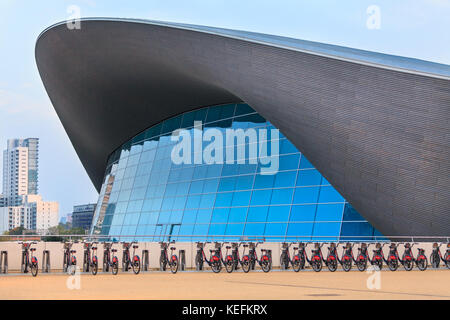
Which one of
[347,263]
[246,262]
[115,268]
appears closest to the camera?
[115,268]

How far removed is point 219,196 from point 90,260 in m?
17.0

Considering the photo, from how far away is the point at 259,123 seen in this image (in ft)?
113

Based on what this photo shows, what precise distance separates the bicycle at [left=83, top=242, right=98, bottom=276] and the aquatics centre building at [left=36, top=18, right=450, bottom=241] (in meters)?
5.92

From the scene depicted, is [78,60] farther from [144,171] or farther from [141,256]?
[141,256]

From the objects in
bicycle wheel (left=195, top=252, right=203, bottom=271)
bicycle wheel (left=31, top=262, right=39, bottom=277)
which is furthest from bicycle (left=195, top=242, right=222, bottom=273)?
bicycle wheel (left=31, top=262, right=39, bottom=277)

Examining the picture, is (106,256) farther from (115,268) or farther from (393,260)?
(393,260)

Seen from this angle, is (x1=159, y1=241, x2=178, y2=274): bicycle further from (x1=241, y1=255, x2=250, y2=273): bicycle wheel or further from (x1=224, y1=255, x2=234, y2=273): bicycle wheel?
(x1=241, y1=255, x2=250, y2=273): bicycle wheel

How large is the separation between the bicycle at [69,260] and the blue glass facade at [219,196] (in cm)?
655

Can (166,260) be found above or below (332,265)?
above

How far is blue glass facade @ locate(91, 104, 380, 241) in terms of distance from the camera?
98.6 ft

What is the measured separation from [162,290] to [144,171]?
3070cm

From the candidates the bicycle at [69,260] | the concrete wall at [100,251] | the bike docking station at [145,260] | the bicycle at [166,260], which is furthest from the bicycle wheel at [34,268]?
the bicycle at [166,260]

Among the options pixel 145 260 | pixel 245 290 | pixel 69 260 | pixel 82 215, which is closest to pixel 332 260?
pixel 145 260
